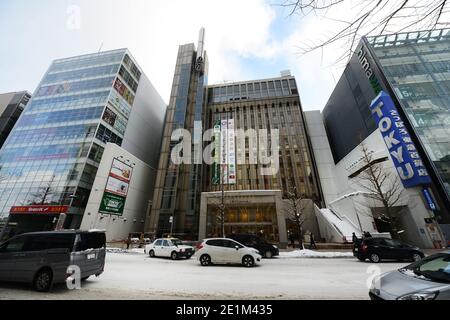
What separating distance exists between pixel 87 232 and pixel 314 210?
32.9 meters

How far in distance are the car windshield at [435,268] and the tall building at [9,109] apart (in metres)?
68.9

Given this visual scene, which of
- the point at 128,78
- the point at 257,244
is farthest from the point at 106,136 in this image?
the point at 257,244

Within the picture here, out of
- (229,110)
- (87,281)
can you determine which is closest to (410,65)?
(229,110)

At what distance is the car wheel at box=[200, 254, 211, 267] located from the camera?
35.2 feet

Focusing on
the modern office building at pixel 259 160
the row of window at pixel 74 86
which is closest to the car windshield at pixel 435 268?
the modern office building at pixel 259 160

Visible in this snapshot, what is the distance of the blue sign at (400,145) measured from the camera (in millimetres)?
20377

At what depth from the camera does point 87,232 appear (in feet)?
21.4

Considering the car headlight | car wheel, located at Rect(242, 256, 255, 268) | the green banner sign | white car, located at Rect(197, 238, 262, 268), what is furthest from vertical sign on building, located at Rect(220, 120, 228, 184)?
the car headlight

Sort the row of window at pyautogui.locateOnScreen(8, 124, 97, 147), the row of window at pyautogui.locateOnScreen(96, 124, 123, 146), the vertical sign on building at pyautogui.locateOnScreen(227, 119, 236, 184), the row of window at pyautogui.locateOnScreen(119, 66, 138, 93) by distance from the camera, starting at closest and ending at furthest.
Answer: the row of window at pyautogui.locateOnScreen(8, 124, 97, 147) → the row of window at pyautogui.locateOnScreen(96, 124, 123, 146) → the vertical sign on building at pyautogui.locateOnScreen(227, 119, 236, 184) → the row of window at pyautogui.locateOnScreen(119, 66, 138, 93)

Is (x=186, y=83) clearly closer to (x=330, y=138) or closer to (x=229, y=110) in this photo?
(x=229, y=110)

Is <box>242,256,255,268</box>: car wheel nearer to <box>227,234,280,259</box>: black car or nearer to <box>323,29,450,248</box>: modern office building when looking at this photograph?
<box>227,234,280,259</box>: black car

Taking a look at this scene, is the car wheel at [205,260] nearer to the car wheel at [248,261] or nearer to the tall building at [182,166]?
the car wheel at [248,261]

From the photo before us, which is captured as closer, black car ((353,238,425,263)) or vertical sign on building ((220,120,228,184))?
black car ((353,238,425,263))

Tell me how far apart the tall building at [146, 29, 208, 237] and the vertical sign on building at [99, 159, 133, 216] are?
544 cm
